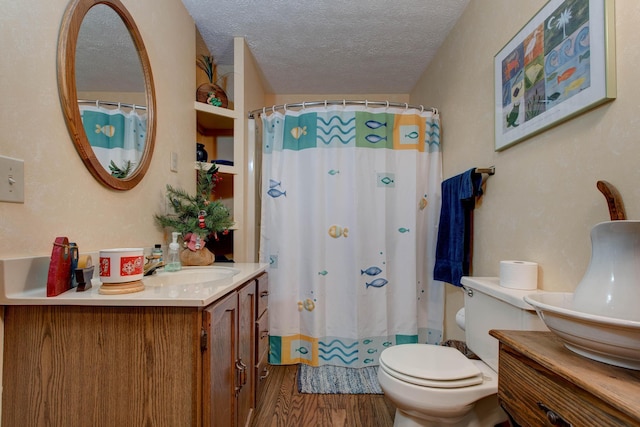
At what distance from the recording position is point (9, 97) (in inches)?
31.7

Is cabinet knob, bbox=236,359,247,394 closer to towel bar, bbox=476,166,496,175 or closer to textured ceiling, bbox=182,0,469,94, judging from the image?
towel bar, bbox=476,166,496,175

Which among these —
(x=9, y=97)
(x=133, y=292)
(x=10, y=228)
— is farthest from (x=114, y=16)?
(x=133, y=292)

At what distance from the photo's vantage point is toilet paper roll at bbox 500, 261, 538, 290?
1.11m

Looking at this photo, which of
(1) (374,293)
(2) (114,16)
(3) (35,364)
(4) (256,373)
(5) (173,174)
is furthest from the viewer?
(1) (374,293)

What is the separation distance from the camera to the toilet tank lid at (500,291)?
3.25ft

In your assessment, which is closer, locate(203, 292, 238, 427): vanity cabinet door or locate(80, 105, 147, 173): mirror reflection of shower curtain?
locate(203, 292, 238, 427): vanity cabinet door

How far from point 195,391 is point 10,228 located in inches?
26.3

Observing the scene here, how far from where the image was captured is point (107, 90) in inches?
45.8

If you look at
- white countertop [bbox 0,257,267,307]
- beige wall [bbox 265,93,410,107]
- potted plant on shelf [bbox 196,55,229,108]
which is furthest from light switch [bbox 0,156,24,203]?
beige wall [bbox 265,93,410,107]

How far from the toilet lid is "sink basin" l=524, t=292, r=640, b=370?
57 centimetres

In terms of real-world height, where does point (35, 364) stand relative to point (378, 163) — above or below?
below

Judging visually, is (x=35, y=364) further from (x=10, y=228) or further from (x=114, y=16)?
(x=114, y=16)

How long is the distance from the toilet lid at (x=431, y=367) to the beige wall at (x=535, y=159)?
45 cm

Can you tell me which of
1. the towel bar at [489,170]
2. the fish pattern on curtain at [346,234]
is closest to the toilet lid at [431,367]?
the fish pattern on curtain at [346,234]
